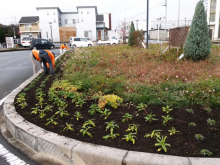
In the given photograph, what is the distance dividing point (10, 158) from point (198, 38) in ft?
25.0

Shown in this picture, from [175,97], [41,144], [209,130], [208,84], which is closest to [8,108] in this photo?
[41,144]

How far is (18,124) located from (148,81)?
11.2ft

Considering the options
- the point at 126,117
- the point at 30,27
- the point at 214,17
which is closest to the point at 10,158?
the point at 126,117

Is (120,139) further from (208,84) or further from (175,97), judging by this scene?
(208,84)

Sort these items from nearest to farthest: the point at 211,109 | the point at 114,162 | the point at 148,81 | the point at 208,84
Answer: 1. the point at 114,162
2. the point at 211,109
3. the point at 208,84
4. the point at 148,81

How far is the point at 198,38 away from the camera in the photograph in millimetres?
7906

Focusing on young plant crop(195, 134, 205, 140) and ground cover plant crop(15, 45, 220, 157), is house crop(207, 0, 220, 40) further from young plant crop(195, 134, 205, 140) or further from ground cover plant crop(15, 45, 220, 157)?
young plant crop(195, 134, 205, 140)

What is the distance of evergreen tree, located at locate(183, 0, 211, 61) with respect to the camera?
25.9ft

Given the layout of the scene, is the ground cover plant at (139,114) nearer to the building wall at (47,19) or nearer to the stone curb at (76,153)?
the stone curb at (76,153)

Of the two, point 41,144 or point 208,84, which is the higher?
point 208,84

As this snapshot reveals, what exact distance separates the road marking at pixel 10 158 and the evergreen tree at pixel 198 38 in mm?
7304

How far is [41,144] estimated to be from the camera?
284cm

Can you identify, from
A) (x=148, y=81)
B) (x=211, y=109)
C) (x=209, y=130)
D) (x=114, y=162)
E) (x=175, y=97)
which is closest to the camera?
(x=114, y=162)

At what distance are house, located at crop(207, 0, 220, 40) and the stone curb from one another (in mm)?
35833
